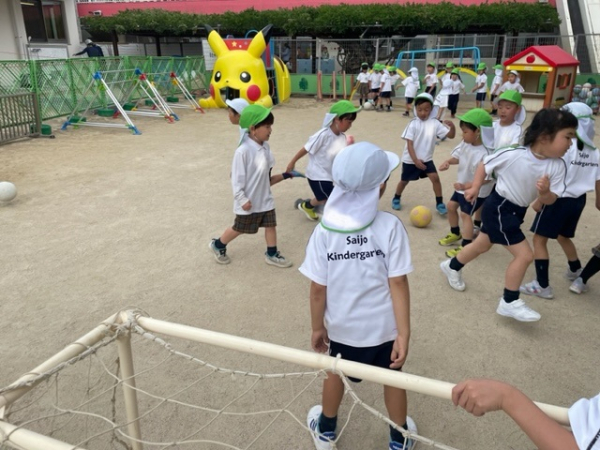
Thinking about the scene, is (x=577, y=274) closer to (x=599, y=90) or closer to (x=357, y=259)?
(x=357, y=259)

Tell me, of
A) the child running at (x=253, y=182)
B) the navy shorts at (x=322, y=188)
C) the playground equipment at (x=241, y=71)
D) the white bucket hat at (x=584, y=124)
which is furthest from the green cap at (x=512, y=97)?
the playground equipment at (x=241, y=71)

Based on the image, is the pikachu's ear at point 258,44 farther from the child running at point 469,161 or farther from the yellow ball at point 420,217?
the child running at point 469,161

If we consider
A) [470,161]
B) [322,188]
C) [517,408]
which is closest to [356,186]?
[517,408]

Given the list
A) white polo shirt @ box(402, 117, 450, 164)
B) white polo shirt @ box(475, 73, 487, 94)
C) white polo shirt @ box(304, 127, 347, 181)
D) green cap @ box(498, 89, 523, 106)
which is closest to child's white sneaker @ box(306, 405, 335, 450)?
white polo shirt @ box(304, 127, 347, 181)

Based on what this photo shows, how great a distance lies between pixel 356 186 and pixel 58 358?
1.19 meters

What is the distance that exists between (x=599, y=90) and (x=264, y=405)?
14.2 metres

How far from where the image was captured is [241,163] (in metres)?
3.77

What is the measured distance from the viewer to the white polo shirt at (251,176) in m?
3.79

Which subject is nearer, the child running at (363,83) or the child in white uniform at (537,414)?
the child in white uniform at (537,414)

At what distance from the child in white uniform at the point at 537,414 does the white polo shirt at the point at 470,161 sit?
3.16m

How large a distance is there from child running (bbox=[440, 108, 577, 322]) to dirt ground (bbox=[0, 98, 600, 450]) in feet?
1.09

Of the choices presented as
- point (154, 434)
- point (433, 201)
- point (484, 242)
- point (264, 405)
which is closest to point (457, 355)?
point (484, 242)

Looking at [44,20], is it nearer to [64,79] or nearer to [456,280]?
[64,79]

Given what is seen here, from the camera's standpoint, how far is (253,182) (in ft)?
12.9
